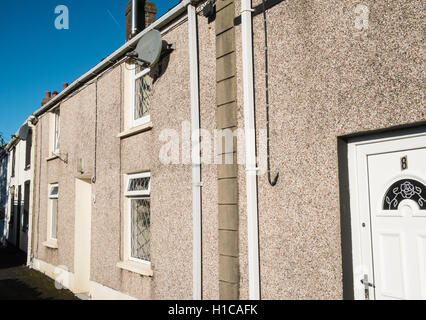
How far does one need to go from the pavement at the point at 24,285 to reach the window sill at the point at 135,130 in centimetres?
376

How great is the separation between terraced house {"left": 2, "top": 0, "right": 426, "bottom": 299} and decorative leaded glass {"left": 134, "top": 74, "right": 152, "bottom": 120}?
0.04m

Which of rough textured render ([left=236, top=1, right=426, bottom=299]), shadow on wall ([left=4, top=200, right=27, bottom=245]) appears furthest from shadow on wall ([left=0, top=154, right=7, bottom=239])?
rough textured render ([left=236, top=1, right=426, bottom=299])

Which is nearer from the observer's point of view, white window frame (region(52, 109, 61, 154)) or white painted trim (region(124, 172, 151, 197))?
white painted trim (region(124, 172, 151, 197))

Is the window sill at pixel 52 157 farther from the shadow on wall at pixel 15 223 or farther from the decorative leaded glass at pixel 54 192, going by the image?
the shadow on wall at pixel 15 223

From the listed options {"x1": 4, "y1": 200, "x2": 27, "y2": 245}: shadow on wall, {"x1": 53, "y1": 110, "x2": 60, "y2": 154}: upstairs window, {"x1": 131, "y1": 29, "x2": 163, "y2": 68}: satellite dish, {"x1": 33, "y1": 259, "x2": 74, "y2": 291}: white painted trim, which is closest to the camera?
{"x1": 131, "y1": 29, "x2": 163, "y2": 68}: satellite dish

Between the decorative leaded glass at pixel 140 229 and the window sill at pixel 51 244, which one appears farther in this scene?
the window sill at pixel 51 244

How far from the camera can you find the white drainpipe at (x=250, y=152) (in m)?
4.26

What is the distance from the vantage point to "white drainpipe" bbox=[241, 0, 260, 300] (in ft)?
14.0

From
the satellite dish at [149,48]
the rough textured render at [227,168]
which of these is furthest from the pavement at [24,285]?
the satellite dish at [149,48]

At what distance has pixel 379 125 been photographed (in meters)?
3.31

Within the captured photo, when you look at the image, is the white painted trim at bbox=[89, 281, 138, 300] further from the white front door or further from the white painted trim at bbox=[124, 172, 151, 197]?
the white front door

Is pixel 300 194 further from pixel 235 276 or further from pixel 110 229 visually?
pixel 110 229

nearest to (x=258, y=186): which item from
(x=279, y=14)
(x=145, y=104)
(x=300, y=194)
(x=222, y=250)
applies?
(x=300, y=194)
